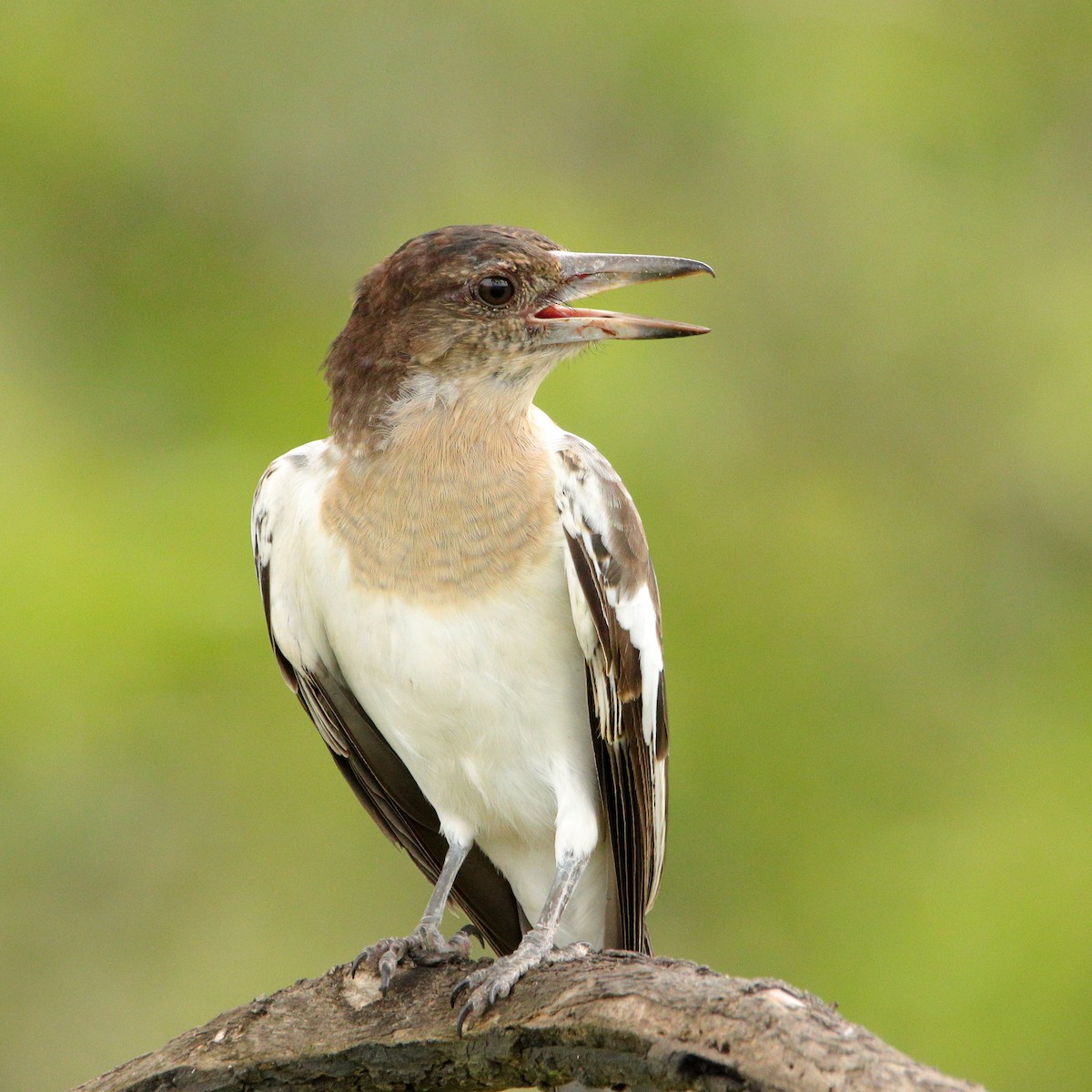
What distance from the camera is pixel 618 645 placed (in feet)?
13.0

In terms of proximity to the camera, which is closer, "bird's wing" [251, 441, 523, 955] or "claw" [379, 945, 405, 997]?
"claw" [379, 945, 405, 997]

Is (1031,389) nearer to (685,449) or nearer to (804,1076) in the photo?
(685,449)

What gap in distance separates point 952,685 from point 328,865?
347 centimetres

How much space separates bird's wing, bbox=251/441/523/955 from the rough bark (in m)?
0.98

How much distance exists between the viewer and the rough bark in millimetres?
2658

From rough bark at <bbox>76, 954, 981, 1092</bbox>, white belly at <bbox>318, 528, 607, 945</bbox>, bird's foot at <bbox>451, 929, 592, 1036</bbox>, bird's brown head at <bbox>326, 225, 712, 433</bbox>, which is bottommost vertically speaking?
rough bark at <bbox>76, 954, 981, 1092</bbox>

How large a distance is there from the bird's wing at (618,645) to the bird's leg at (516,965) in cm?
33

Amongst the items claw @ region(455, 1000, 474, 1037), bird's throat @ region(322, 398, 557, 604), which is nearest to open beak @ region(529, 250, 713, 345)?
bird's throat @ region(322, 398, 557, 604)

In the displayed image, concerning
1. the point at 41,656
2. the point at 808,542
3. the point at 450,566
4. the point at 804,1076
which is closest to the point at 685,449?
the point at 808,542

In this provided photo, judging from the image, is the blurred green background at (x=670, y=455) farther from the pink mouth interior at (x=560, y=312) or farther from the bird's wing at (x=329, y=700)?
the pink mouth interior at (x=560, y=312)

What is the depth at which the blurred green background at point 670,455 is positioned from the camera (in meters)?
7.37

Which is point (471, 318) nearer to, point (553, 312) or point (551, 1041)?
point (553, 312)

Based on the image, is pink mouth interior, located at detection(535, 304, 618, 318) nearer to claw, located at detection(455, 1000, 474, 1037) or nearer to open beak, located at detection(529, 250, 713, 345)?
open beak, located at detection(529, 250, 713, 345)

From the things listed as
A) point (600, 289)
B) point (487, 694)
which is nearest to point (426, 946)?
point (487, 694)
